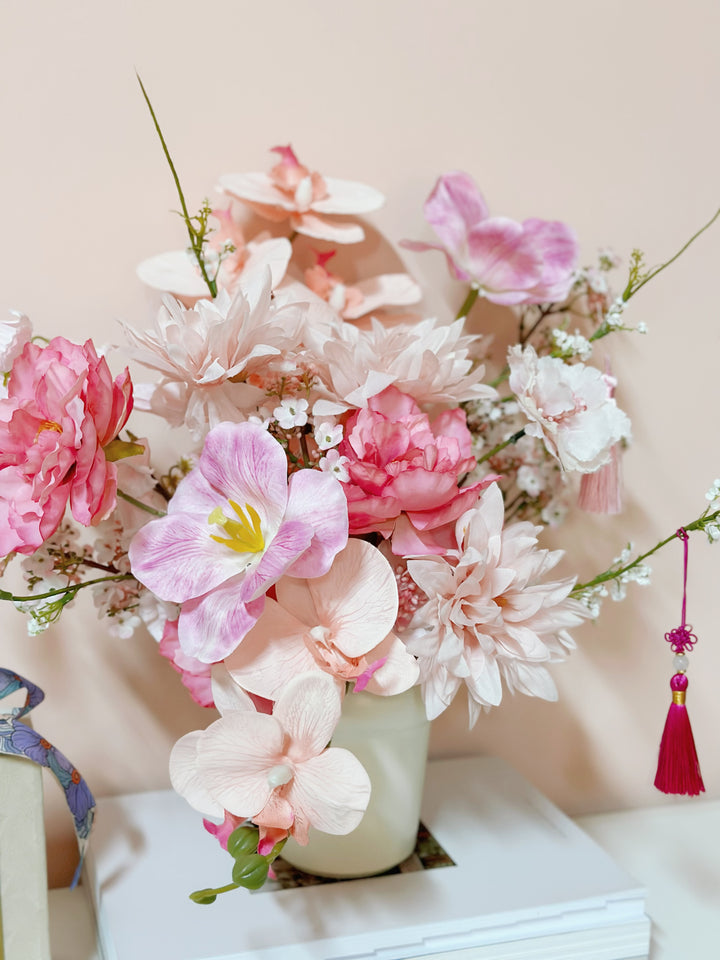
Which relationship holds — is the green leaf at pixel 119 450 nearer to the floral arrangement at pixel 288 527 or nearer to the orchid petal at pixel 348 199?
the floral arrangement at pixel 288 527

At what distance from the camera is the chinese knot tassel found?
0.79m

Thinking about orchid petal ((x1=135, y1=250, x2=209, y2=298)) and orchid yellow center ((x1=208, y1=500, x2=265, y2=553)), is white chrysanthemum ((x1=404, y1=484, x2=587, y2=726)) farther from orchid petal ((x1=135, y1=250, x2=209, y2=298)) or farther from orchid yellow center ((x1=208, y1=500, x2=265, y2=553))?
orchid petal ((x1=135, y1=250, x2=209, y2=298))

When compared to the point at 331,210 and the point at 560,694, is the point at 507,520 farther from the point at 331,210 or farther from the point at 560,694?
the point at 331,210

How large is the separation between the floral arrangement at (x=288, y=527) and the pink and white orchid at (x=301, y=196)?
165 millimetres

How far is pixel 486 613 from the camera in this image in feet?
2.23

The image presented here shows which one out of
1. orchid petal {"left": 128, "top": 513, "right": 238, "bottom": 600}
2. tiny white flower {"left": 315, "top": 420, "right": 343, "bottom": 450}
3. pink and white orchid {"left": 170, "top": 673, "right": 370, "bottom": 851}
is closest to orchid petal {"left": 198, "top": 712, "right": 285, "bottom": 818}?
pink and white orchid {"left": 170, "top": 673, "right": 370, "bottom": 851}

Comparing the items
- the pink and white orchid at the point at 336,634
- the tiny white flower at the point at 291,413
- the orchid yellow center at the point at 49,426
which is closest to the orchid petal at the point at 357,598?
the pink and white orchid at the point at 336,634

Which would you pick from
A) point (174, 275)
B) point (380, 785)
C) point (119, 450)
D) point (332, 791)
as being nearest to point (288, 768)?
point (332, 791)

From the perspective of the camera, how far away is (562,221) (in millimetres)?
1023

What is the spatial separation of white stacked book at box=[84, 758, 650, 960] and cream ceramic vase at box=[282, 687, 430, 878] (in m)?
0.02

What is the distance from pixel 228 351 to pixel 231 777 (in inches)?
12.1

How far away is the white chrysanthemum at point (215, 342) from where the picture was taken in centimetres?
66

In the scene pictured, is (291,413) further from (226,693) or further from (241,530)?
(226,693)

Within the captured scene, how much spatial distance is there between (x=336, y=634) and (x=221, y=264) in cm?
42
